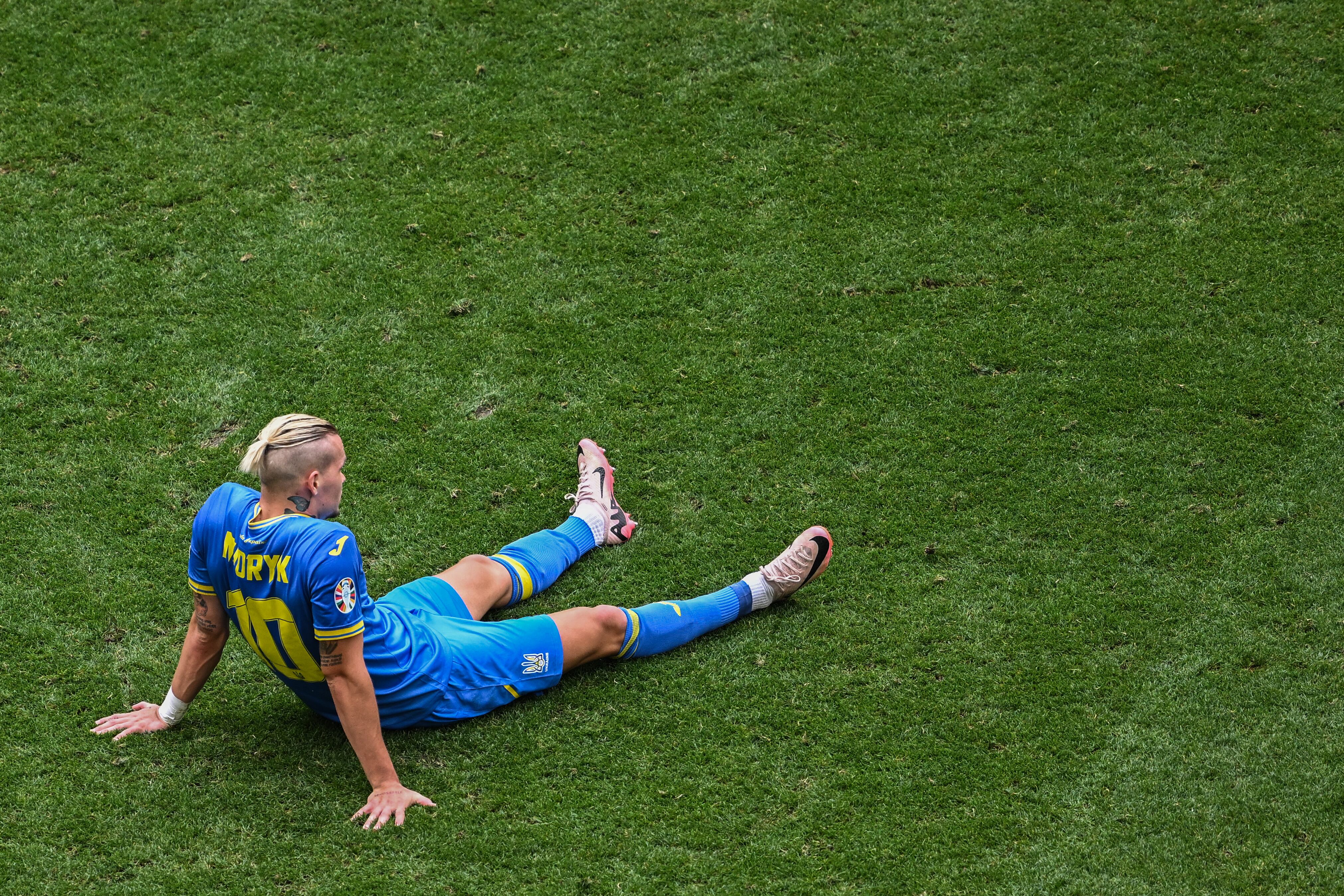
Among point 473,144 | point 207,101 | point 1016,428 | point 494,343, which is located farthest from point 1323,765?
point 207,101

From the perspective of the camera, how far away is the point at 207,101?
7.66 metres

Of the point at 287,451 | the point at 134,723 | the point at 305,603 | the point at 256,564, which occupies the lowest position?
the point at 134,723

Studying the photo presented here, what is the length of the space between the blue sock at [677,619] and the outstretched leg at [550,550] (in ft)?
1.46

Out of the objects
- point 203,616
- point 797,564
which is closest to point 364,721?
point 203,616

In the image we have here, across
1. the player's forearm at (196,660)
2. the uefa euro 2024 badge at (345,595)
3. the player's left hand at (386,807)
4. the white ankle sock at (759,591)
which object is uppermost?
the uefa euro 2024 badge at (345,595)

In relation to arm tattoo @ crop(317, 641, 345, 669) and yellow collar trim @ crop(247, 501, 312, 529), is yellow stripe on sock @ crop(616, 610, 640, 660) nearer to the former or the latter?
arm tattoo @ crop(317, 641, 345, 669)

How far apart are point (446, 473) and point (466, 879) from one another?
85.6 inches

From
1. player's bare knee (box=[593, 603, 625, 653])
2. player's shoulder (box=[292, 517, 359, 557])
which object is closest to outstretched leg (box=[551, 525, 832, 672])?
player's bare knee (box=[593, 603, 625, 653])

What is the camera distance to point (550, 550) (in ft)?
17.5

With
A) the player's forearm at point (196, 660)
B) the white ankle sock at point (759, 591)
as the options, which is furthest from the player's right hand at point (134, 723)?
the white ankle sock at point (759, 591)

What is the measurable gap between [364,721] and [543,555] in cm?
132

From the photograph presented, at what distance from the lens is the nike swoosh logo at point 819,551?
201 inches

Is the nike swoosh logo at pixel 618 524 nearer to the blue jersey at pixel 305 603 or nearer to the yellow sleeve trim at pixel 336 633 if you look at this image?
the blue jersey at pixel 305 603

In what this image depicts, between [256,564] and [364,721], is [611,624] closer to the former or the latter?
[364,721]
